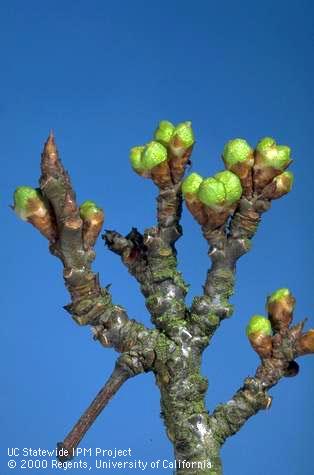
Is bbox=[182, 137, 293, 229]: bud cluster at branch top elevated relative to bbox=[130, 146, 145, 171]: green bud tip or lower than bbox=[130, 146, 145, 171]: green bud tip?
lower

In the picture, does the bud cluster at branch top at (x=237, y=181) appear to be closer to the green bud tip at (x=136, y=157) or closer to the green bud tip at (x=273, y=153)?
the green bud tip at (x=273, y=153)

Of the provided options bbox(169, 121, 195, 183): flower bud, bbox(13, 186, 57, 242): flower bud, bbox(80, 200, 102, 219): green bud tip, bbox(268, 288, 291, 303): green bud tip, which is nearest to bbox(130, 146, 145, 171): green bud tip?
bbox(169, 121, 195, 183): flower bud

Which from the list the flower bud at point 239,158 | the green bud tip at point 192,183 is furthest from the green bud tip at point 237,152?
the green bud tip at point 192,183

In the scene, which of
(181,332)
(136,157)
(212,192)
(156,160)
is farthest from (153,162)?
(181,332)

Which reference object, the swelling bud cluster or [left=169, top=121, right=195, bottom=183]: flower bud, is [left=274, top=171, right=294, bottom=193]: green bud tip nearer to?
the swelling bud cluster

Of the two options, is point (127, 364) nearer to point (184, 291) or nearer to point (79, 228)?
point (184, 291)
